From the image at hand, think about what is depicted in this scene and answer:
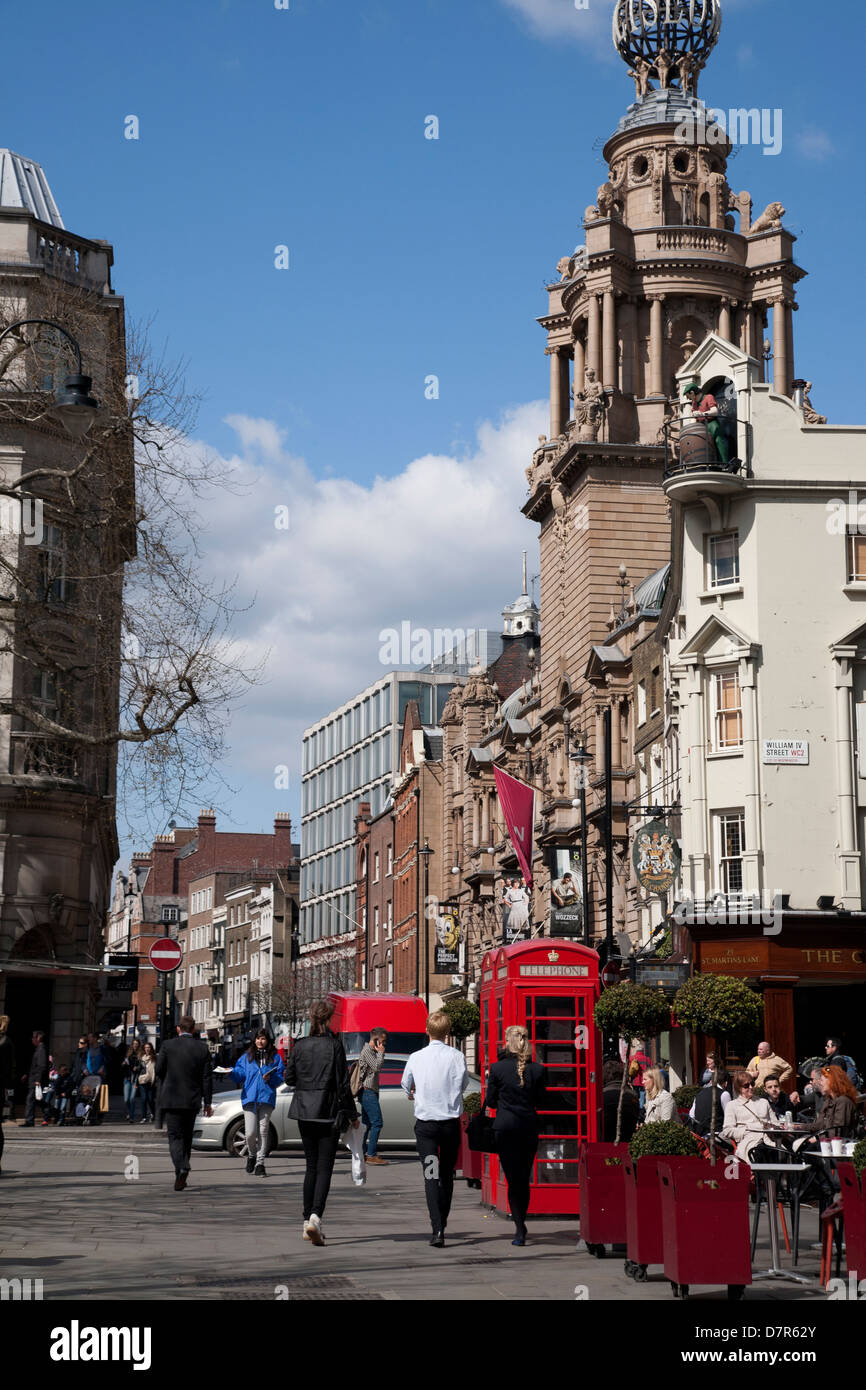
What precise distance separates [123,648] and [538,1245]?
12000mm

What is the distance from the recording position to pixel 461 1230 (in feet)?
55.3

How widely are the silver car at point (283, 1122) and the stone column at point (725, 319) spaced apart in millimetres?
39399

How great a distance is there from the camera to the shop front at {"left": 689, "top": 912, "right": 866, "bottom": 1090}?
36.4 metres

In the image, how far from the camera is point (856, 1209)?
36.9ft

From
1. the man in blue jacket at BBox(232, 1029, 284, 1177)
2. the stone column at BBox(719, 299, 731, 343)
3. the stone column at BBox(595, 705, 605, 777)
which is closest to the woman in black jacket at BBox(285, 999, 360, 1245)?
the man in blue jacket at BBox(232, 1029, 284, 1177)

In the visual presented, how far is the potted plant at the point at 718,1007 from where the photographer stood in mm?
28250

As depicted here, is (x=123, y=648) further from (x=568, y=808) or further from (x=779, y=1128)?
(x=568, y=808)

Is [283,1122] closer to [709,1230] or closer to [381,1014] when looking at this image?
[381,1014]

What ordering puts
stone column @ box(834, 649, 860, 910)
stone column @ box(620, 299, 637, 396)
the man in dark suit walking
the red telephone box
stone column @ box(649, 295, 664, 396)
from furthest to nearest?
stone column @ box(620, 299, 637, 396)
stone column @ box(649, 295, 664, 396)
stone column @ box(834, 649, 860, 910)
the man in dark suit walking
the red telephone box

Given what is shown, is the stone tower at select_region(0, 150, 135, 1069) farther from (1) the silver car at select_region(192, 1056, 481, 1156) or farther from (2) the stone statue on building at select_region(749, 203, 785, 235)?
(2) the stone statue on building at select_region(749, 203, 785, 235)

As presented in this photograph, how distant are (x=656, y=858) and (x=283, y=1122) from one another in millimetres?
13078

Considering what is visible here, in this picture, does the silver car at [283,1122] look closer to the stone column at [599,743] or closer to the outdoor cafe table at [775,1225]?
the outdoor cafe table at [775,1225]

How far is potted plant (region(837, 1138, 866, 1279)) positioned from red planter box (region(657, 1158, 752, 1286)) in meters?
0.65

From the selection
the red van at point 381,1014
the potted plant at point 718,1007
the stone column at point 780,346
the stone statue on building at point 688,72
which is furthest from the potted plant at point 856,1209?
the stone statue on building at point 688,72
